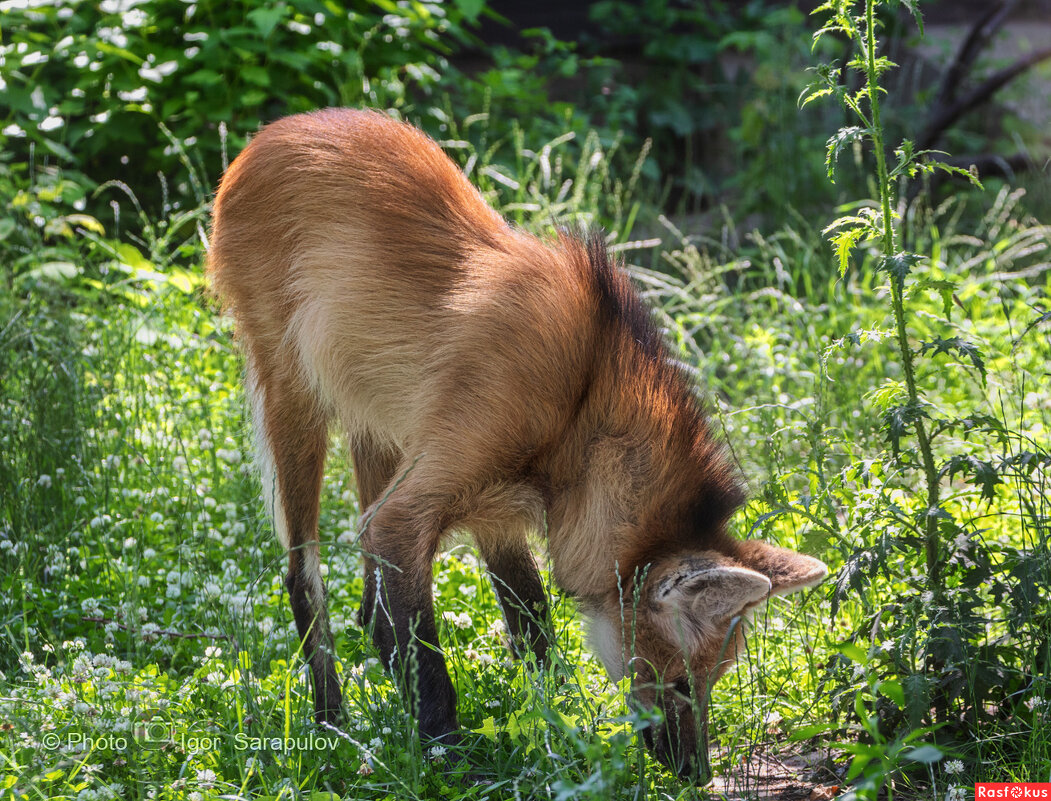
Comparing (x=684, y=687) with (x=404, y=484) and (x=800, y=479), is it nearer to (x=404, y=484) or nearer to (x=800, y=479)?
(x=404, y=484)

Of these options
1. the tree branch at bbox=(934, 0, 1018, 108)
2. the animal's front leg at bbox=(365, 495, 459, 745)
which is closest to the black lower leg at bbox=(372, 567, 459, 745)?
the animal's front leg at bbox=(365, 495, 459, 745)

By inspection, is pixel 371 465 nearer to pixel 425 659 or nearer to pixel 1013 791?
pixel 425 659

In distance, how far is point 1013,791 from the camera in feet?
6.91

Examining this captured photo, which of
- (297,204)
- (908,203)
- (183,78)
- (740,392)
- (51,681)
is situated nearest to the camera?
(51,681)

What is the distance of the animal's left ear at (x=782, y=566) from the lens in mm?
2369

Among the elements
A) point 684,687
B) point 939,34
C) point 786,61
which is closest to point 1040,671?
point 684,687

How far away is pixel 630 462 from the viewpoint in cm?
252

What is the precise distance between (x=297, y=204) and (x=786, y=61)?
5.11 meters

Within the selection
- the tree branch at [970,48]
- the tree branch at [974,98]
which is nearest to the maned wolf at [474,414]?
the tree branch at [974,98]

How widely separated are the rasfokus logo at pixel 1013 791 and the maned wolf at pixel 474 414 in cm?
55

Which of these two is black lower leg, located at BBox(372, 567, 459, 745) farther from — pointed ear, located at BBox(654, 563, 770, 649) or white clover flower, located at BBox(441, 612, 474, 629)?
pointed ear, located at BBox(654, 563, 770, 649)

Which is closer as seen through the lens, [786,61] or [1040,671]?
[1040,671]

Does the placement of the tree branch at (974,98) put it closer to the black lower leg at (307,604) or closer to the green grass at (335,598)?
the green grass at (335,598)

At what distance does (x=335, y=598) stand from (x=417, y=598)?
0.84 m
